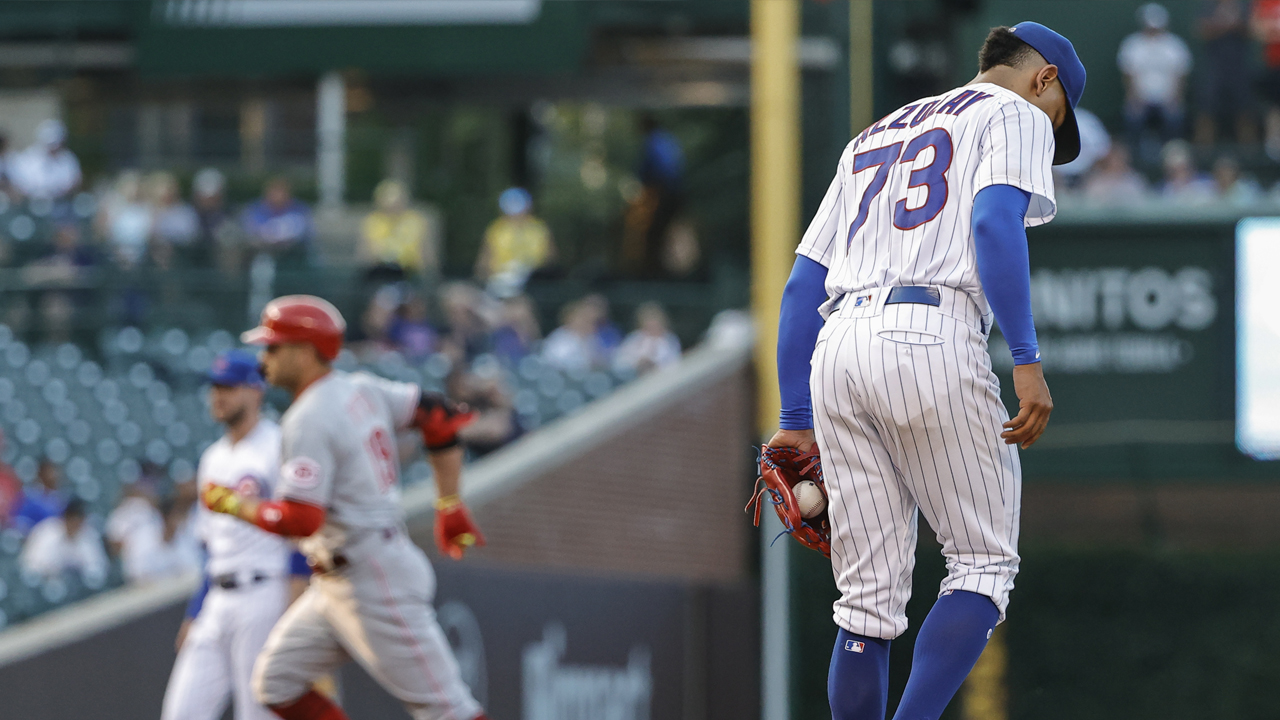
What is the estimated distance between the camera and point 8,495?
432 inches

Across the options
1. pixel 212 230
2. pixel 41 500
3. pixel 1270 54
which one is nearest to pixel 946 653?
pixel 41 500

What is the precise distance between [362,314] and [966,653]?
10.3 metres

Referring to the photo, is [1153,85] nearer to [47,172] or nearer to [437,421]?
[47,172]

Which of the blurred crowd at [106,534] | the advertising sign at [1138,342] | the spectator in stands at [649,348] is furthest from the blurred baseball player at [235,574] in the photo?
the advertising sign at [1138,342]

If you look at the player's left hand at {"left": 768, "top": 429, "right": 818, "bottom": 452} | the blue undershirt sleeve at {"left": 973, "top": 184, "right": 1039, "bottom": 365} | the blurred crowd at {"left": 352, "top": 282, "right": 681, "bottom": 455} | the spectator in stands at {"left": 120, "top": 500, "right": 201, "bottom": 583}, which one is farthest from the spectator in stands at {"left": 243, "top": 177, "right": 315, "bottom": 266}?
the blue undershirt sleeve at {"left": 973, "top": 184, "right": 1039, "bottom": 365}

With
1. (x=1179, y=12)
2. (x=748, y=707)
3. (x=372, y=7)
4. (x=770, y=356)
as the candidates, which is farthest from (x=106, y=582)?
(x=1179, y=12)

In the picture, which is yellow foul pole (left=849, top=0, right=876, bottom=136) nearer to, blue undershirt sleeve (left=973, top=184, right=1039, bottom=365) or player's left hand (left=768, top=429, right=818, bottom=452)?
player's left hand (left=768, top=429, right=818, bottom=452)

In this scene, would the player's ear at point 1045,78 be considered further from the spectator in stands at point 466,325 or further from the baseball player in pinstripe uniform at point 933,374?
the spectator in stands at point 466,325

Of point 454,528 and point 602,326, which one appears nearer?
point 454,528

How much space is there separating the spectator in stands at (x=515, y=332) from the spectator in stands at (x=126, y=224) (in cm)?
330

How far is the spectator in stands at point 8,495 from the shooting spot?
10812 mm

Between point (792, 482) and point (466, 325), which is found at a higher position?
point (466, 325)

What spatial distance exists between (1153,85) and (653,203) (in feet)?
14.9

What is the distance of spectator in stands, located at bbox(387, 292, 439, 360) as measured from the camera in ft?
41.8
